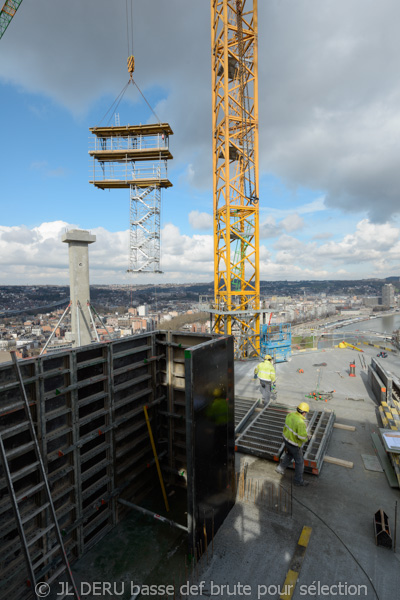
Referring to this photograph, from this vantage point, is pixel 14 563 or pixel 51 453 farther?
pixel 51 453

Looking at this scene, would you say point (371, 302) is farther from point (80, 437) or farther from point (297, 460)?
point (80, 437)

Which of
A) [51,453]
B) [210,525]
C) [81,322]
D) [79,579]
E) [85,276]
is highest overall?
[85,276]

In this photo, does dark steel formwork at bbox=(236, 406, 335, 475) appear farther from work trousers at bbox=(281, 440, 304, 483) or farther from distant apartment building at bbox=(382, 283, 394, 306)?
distant apartment building at bbox=(382, 283, 394, 306)

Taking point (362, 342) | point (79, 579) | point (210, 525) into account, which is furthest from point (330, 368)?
point (79, 579)

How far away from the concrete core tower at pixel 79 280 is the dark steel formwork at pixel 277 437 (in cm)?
650

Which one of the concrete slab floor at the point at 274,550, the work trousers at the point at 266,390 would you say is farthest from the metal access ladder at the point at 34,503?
the work trousers at the point at 266,390

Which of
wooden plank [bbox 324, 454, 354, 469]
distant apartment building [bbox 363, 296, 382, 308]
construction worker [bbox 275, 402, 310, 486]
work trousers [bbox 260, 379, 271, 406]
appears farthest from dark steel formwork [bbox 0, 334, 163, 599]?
distant apartment building [bbox 363, 296, 382, 308]

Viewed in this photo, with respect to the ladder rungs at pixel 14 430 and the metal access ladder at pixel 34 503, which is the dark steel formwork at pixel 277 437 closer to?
the metal access ladder at pixel 34 503

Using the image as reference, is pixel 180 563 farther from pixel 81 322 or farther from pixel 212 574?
pixel 81 322

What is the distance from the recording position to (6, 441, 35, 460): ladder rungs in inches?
134

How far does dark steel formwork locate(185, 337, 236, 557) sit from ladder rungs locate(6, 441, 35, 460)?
6.59 ft

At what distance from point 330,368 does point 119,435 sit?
1121 cm

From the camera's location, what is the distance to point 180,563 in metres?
3.98

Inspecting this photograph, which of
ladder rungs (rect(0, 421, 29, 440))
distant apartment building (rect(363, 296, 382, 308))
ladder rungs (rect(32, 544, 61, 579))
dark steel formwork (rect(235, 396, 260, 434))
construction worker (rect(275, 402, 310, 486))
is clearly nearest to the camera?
ladder rungs (rect(0, 421, 29, 440))
